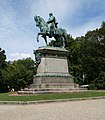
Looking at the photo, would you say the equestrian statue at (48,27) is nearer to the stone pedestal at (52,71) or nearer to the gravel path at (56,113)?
the stone pedestal at (52,71)

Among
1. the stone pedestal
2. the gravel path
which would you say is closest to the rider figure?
the stone pedestal

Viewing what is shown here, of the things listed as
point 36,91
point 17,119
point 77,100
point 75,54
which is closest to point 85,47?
point 75,54

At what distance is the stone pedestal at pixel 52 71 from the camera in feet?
108

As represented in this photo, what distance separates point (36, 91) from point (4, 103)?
26.7 ft

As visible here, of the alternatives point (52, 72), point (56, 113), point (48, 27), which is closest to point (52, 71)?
point (52, 72)

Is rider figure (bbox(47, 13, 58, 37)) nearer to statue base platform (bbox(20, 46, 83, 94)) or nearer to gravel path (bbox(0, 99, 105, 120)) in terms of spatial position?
statue base platform (bbox(20, 46, 83, 94))

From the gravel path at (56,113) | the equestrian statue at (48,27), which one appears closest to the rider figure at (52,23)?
the equestrian statue at (48,27)

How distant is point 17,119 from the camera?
481 inches

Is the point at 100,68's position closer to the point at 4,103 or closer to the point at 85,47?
the point at 85,47

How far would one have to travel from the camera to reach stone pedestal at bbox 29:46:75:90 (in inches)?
1291

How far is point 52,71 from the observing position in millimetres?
34344

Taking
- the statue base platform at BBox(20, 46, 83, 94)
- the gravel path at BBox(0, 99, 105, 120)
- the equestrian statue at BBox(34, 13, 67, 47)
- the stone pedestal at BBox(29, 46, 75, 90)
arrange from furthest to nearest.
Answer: the equestrian statue at BBox(34, 13, 67, 47) < the stone pedestal at BBox(29, 46, 75, 90) < the statue base platform at BBox(20, 46, 83, 94) < the gravel path at BBox(0, 99, 105, 120)

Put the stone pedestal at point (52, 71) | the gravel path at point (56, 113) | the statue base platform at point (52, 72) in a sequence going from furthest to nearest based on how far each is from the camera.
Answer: the stone pedestal at point (52, 71) < the statue base platform at point (52, 72) < the gravel path at point (56, 113)

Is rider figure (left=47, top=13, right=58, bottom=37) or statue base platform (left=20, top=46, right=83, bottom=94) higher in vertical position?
rider figure (left=47, top=13, right=58, bottom=37)
